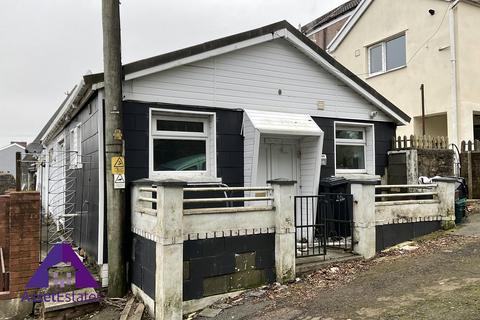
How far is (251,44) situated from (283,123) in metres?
1.72

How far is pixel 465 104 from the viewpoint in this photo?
558 inches

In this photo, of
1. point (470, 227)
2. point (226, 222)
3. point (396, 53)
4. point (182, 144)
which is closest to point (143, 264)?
point (226, 222)

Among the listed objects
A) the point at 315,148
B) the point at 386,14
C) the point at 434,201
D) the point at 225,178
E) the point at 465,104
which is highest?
the point at 386,14

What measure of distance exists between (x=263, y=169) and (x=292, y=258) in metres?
2.70

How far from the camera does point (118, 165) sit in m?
6.35

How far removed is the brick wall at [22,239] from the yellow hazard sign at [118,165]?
1391 mm

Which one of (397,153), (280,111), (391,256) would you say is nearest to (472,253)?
(391,256)

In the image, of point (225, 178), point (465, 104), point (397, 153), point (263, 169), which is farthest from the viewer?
point (465, 104)

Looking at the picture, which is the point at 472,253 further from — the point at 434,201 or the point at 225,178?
the point at 225,178

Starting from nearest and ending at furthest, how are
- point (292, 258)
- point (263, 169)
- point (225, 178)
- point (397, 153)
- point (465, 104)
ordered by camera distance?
point (292, 258), point (225, 178), point (263, 169), point (397, 153), point (465, 104)

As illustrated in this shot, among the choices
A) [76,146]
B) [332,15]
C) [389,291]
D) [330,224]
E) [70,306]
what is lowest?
[70,306]

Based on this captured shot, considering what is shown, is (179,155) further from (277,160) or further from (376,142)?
(376,142)

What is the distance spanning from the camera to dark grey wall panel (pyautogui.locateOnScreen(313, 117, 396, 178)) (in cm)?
934

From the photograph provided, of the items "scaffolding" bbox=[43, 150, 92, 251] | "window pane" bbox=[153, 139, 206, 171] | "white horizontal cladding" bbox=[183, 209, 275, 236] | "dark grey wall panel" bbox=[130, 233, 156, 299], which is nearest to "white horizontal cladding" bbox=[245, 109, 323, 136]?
"window pane" bbox=[153, 139, 206, 171]
